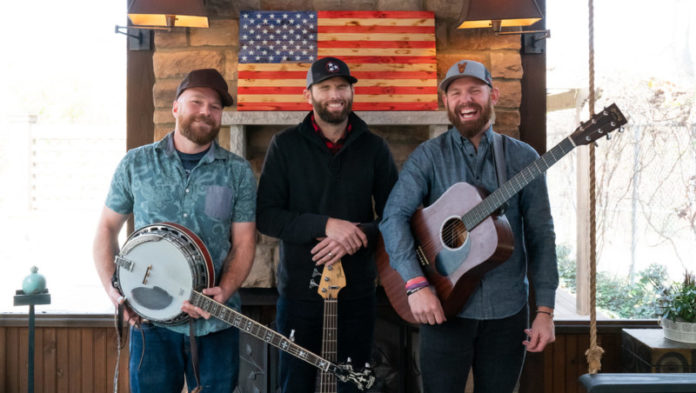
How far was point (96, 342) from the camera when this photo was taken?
3.40 meters

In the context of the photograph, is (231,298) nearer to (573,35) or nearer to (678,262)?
(573,35)

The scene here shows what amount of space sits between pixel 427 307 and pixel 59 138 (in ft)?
9.31

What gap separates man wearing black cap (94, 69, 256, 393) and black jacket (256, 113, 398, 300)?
22 cm

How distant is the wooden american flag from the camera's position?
3143 millimetres

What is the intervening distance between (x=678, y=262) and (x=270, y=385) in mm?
2784

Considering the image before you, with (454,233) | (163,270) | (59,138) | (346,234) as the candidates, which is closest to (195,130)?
(163,270)

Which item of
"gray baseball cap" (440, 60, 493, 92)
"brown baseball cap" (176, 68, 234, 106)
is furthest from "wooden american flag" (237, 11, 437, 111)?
"gray baseball cap" (440, 60, 493, 92)

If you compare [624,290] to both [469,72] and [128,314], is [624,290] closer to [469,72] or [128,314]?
[469,72]

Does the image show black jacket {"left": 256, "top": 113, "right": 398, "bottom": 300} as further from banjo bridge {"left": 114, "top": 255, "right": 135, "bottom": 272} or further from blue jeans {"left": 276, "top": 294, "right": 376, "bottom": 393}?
banjo bridge {"left": 114, "top": 255, "right": 135, "bottom": 272}

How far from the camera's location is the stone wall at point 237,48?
10.6ft

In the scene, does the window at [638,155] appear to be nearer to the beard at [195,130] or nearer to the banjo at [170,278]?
the beard at [195,130]

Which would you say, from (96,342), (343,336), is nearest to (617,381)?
(343,336)

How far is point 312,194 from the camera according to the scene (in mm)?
2488

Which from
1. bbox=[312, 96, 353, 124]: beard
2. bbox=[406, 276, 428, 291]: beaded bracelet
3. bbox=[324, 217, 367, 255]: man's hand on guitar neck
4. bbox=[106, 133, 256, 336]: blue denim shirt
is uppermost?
bbox=[312, 96, 353, 124]: beard
